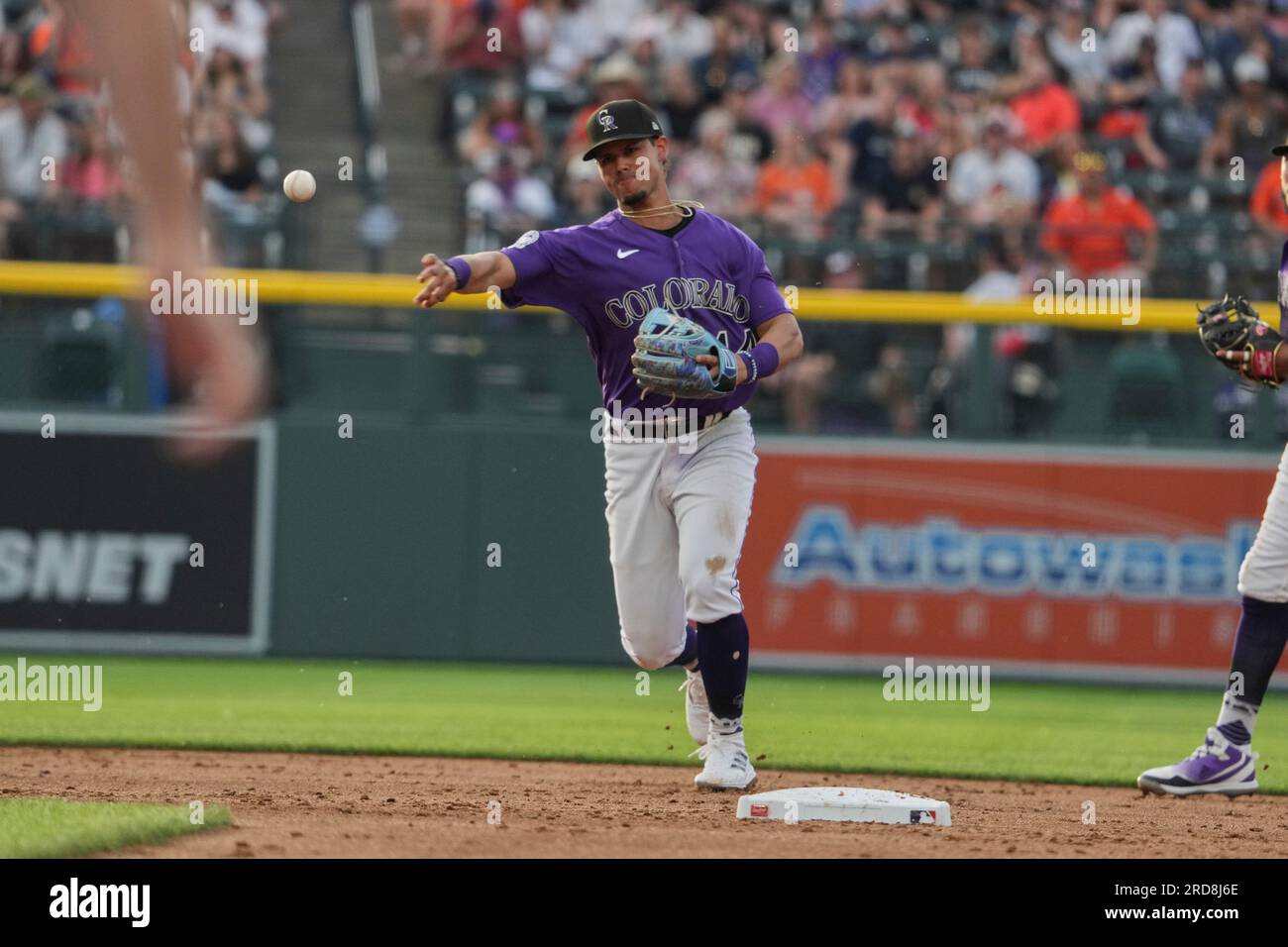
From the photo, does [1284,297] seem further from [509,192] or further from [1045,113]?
[1045,113]

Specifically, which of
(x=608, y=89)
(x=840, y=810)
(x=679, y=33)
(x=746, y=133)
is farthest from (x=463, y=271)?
(x=679, y=33)

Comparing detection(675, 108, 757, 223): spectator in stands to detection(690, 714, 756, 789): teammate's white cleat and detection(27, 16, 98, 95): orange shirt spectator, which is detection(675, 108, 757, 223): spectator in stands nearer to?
detection(27, 16, 98, 95): orange shirt spectator

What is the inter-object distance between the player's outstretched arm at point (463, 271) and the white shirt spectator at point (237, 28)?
8.17 metres

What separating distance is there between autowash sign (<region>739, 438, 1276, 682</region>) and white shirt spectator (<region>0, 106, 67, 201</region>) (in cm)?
512

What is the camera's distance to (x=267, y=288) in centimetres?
1184

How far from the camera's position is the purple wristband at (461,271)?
6551 mm

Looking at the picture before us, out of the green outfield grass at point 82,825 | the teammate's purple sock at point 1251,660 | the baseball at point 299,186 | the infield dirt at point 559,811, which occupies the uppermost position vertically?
the baseball at point 299,186

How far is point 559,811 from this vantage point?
257 inches

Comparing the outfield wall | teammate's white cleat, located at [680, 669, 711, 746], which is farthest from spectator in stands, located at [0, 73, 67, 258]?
teammate's white cleat, located at [680, 669, 711, 746]

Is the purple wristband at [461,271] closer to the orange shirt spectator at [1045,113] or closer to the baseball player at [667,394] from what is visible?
the baseball player at [667,394]

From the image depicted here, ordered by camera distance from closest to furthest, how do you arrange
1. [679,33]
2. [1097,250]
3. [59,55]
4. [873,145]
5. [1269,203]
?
Result: [1097,250] → [1269,203] → [873,145] → [59,55] → [679,33]

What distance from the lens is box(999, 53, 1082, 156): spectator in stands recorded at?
14.2 m

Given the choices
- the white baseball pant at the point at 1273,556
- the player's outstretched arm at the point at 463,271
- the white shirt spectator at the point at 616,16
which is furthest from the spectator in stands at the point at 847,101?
the player's outstretched arm at the point at 463,271

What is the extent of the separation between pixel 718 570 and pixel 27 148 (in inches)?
306
